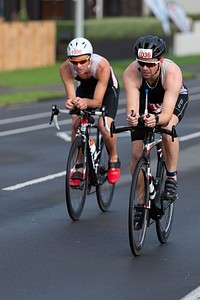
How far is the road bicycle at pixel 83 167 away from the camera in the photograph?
1071 cm

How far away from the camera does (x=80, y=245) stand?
9695mm

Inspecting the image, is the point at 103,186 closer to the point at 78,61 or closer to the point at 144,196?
the point at 78,61

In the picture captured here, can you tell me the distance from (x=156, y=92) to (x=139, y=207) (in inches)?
44.7

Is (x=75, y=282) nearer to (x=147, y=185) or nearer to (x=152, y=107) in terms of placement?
(x=147, y=185)

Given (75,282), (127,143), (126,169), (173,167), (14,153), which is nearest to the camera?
(75,282)

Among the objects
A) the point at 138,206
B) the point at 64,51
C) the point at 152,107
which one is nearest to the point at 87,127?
the point at 152,107

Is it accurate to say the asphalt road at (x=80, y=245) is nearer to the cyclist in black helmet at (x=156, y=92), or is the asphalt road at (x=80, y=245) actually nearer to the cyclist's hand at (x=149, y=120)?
the cyclist in black helmet at (x=156, y=92)

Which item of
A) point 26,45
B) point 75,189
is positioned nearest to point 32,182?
point 75,189

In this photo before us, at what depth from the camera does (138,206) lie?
9141 millimetres

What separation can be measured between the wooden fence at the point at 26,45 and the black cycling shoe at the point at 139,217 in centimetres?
2623

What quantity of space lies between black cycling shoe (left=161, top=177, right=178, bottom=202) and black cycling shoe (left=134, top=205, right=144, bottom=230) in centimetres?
56

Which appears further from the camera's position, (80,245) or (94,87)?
(94,87)

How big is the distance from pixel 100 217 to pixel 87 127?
95 centimetres

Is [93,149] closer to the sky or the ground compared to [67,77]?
closer to the ground
